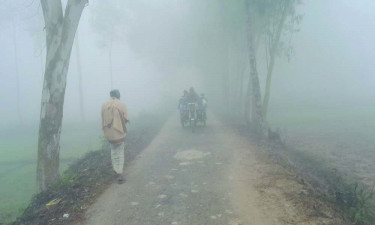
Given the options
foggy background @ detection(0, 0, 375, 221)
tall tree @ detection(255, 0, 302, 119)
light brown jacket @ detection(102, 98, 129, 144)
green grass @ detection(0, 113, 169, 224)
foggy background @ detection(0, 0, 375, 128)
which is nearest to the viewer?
light brown jacket @ detection(102, 98, 129, 144)

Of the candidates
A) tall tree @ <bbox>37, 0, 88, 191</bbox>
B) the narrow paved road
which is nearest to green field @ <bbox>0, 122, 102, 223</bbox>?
tall tree @ <bbox>37, 0, 88, 191</bbox>

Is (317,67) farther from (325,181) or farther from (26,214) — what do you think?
(26,214)

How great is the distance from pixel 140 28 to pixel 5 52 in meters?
58.8

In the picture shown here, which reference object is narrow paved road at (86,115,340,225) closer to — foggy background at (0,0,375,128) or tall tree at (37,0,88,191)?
tall tree at (37,0,88,191)

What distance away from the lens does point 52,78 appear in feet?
28.5

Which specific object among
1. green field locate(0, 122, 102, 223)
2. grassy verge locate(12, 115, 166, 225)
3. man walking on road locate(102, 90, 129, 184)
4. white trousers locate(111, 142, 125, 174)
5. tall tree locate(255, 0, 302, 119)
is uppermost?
tall tree locate(255, 0, 302, 119)

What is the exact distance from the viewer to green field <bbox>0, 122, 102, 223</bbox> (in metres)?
11.8

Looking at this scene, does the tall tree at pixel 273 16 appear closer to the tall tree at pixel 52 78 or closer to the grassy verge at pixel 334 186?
the grassy verge at pixel 334 186

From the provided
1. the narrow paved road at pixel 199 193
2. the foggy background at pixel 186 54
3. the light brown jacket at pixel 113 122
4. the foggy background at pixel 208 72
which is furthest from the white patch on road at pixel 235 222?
the foggy background at pixel 186 54

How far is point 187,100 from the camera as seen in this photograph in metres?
18.9

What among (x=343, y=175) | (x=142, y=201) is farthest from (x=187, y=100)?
(x=142, y=201)

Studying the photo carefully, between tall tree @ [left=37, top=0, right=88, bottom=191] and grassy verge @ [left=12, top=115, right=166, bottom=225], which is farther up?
tall tree @ [left=37, top=0, right=88, bottom=191]

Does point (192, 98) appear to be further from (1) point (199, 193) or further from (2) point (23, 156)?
(1) point (199, 193)

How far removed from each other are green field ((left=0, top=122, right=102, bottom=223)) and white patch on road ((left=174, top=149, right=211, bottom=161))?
4946 millimetres
